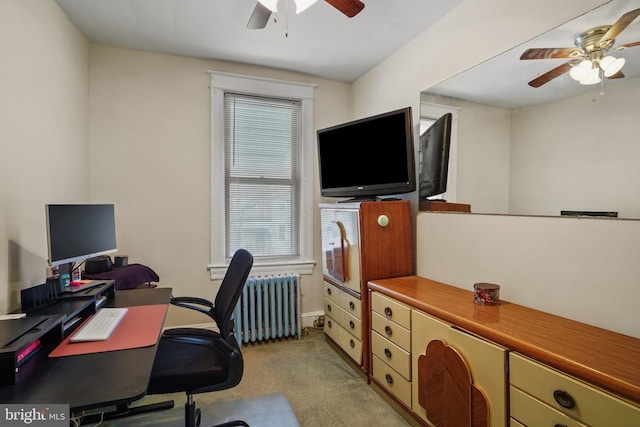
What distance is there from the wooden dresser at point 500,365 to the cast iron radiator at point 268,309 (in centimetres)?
121

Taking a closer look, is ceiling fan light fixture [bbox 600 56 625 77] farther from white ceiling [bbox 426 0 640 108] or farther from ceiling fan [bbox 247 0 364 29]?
ceiling fan [bbox 247 0 364 29]

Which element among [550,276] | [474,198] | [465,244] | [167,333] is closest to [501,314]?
[550,276]

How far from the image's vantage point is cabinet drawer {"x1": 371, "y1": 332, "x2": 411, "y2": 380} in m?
1.91

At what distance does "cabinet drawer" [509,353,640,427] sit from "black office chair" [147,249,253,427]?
1.24 meters

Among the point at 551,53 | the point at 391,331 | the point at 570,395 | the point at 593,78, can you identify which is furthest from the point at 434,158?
the point at 570,395

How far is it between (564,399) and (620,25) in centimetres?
153

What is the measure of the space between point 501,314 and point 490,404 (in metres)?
0.43

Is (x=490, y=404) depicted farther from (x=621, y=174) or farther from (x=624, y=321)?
(x=621, y=174)

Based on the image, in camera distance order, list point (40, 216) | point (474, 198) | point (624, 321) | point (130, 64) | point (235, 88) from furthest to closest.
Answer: point (235, 88), point (130, 64), point (474, 198), point (40, 216), point (624, 321)

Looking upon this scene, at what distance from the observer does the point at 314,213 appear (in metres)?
3.40

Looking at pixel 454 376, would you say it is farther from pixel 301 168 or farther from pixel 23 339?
pixel 301 168

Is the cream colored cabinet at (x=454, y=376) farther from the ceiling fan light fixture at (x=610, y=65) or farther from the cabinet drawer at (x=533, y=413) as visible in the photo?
the ceiling fan light fixture at (x=610, y=65)

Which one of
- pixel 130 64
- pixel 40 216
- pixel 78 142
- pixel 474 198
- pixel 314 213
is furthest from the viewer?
pixel 314 213

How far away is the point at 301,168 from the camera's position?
3.35 meters
